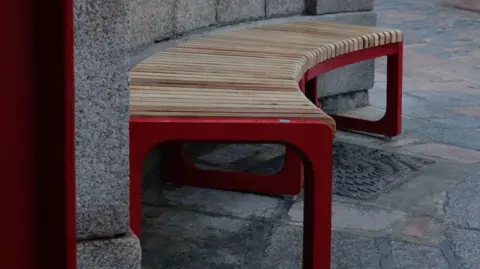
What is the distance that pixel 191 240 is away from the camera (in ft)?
10.1

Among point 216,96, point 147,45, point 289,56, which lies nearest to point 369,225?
point 289,56

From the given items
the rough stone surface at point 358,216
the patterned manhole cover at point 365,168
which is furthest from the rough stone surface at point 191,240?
the patterned manhole cover at point 365,168

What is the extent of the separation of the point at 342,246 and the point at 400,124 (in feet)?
5.51

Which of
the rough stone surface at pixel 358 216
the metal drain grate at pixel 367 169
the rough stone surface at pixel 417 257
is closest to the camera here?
the rough stone surface at pixel 417 257

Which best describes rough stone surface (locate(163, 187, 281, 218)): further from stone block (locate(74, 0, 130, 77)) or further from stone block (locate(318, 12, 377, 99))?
stone block (locate(74, 0, 130, 77))

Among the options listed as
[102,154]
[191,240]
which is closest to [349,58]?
[191,240]

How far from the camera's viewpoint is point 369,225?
325cm

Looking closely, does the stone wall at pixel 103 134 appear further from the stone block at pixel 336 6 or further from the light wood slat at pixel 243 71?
the stone block at pixel 336 6

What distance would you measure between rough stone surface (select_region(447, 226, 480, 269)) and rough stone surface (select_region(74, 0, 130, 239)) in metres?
1.44

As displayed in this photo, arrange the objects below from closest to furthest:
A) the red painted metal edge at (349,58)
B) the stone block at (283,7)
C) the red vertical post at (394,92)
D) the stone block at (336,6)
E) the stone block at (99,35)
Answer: the stone block at (99,35) < the red painted metal edge at (349,58) < the red vertical post at (394,92) < the stone block at (283,7) < the stone block at (336,6)

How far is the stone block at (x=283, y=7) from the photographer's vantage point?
4637 millimetres

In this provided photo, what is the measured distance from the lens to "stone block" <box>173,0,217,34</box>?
388 centimetres

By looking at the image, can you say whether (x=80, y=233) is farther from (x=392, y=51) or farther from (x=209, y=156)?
(x=392, y=51)

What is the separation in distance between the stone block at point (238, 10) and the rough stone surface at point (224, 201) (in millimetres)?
1050
